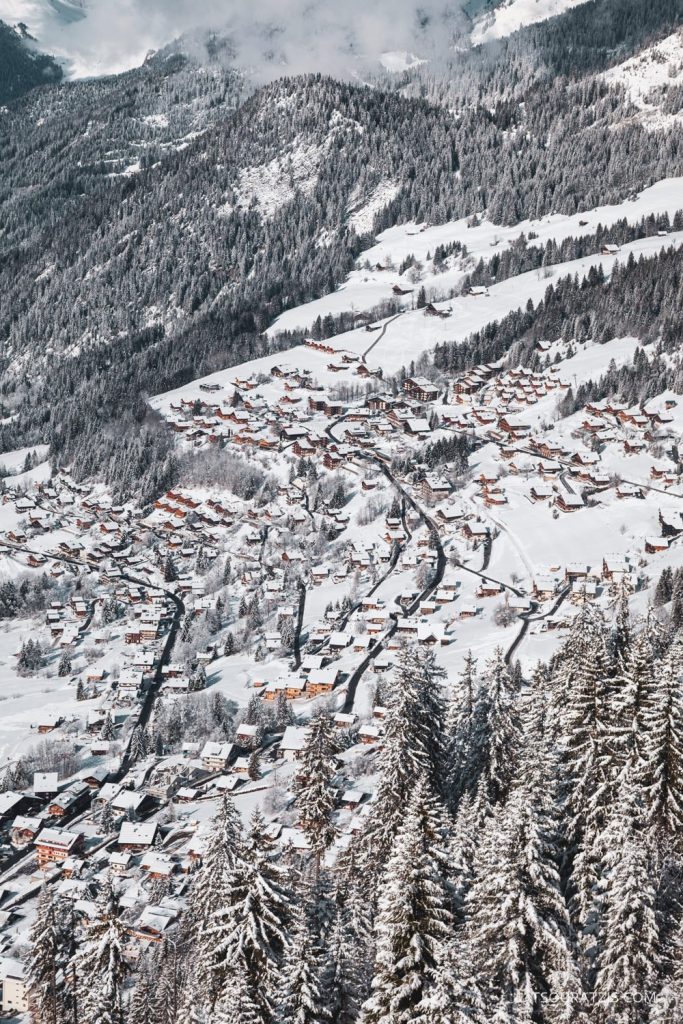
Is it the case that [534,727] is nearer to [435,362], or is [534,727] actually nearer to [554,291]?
[435,362]

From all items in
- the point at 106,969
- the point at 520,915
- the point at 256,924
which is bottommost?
the point at 106,969

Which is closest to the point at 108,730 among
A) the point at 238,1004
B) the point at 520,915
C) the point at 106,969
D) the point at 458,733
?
the point at 458,733

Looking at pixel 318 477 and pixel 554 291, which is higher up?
pixel 554 291

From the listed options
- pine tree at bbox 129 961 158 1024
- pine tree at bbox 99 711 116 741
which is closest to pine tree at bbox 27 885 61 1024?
pine tree at bbox 129 961 158 1024

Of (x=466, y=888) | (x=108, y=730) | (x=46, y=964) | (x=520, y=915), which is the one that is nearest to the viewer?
(x=520, y=915)

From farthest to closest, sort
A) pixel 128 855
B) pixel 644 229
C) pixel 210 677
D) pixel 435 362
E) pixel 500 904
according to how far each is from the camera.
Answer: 1. pixel 644 229
2. pixel 435 362
3. pixel 210 677
4. pixel 128 855
5. pixel 500 904

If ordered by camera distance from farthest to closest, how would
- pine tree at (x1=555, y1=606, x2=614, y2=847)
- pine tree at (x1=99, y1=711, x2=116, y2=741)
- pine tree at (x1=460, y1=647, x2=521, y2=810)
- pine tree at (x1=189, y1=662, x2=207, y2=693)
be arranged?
pine tree at (x1=189, y1=662, x2=207, y2=693)
pine tree at (x1=99, y1=711, x2=116, y2=741)
pine tree at (x1=460, y1=647, x2=521, y2=810)
pine tree at (x1=555, y1=606, x2=614, y2=847)

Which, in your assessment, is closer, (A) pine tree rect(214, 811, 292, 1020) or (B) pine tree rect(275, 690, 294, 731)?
(A) pine tree rect(214, 811, 292, 1020)

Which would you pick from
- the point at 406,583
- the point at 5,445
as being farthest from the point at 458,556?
the point at 5,445

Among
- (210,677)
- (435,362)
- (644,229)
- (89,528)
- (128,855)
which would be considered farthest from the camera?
(644,229)

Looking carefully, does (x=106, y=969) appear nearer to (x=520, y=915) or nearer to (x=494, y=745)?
(x=520, y=915)

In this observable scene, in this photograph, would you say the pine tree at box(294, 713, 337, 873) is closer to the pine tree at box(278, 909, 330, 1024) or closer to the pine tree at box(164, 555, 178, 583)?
the pine tree at box(278, 909, 330, 1024)
